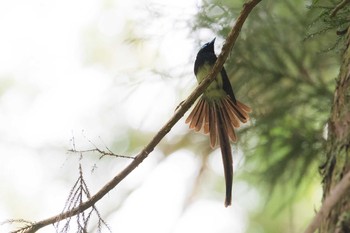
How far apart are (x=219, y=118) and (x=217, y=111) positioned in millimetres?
71

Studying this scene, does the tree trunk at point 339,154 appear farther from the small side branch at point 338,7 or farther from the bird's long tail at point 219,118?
the bird's long tail at point 219,118

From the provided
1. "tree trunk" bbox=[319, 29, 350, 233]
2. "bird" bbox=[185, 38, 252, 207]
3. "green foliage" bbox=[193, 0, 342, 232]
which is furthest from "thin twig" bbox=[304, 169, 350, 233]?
"green foliage" bbox=[193, 0, 342, 232]

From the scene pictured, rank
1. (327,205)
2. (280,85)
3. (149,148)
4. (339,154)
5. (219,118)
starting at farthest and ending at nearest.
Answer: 1. (280,85)
2. (219,118)
3. (149,148)
4. (339,154)
5. (327,205)

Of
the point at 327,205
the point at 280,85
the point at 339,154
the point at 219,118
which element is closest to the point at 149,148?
the point at 339,154

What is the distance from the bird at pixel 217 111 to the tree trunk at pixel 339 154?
2.56ft

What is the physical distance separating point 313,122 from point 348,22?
3.23 ft

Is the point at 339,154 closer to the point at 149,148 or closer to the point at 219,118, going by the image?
the point at 149,148

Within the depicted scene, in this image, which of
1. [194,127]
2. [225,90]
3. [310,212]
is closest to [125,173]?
[194,127]

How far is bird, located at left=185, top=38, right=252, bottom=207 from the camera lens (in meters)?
3.05

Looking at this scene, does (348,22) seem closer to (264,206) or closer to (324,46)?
(324,46)

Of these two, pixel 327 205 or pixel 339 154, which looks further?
pixel 339 154

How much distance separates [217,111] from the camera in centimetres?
324

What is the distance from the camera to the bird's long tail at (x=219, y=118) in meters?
3.04

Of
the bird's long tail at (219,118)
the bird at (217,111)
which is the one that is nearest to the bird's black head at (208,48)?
the bird at (217,111)
